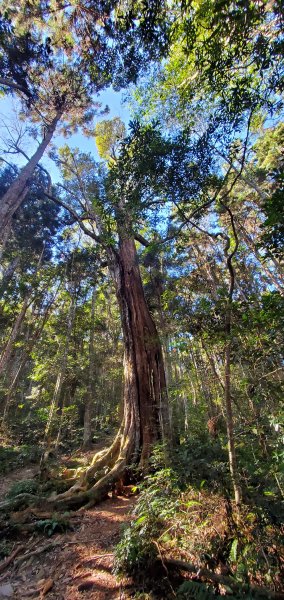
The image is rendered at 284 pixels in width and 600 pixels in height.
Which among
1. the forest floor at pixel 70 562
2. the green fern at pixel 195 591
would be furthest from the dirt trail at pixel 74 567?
the green fern at pixel 195 591

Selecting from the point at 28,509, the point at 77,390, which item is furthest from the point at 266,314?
the point at 77,390

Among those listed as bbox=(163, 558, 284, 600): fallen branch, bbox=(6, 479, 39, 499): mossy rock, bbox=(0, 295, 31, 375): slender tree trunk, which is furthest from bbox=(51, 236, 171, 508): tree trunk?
bbox=(0, 295, 31, 375): slender tree trunk

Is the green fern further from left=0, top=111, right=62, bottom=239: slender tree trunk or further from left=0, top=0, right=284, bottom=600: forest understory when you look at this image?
left=0, top=111, right=62, bottom=239: slender tree trunk

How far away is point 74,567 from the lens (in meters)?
3.41

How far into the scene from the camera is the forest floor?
9.69 feet

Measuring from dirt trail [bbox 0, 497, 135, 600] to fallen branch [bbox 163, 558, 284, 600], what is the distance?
24.8 inches

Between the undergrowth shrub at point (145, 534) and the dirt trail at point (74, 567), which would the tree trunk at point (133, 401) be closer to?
the dirt trail at point (74, 567)

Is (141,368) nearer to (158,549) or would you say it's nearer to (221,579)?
(158,549)

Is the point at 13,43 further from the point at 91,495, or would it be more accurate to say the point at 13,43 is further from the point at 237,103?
the point at 91,495

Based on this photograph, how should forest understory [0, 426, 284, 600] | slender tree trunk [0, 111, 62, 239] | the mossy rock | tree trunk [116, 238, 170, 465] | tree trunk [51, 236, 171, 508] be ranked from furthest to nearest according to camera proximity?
slender tree trunk [0, 111, 62, 239] → tree trunk [116, 238, 170, 465] → the mossy rock → tree trunk [51, 236, 171, 508] → forest understory [0, 426, 284, 600]

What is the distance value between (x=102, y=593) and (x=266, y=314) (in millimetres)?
3559

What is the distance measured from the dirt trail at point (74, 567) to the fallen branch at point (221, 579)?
0.63 m

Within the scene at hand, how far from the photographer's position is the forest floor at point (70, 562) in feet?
9.69

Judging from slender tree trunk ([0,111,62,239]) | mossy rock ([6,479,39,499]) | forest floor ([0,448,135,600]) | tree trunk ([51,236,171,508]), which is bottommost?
forest floor ([0,448,135,600])
